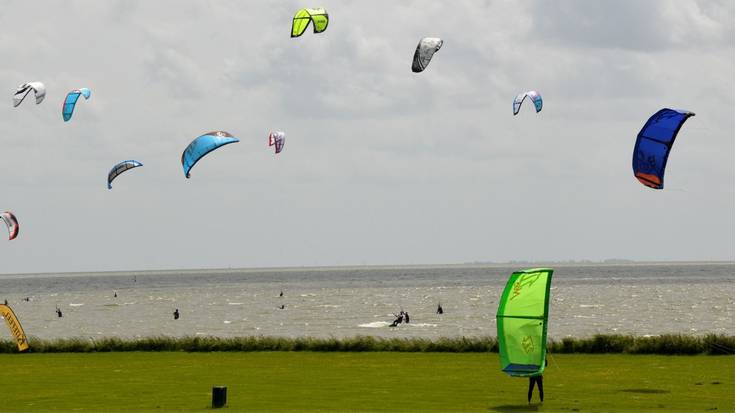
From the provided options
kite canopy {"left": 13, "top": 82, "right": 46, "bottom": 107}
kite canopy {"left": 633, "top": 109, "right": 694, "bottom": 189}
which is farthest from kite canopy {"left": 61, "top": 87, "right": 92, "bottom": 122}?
kite canopy {"left": 633, "top": 109, "right": 694, "bottom": 189}

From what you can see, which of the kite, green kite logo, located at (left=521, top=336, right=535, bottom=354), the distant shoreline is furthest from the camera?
the kite

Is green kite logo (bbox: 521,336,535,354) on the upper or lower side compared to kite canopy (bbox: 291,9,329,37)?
lower

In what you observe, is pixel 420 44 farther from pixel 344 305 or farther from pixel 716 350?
pixel 344 305

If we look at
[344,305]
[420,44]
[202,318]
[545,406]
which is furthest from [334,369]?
[344,305]

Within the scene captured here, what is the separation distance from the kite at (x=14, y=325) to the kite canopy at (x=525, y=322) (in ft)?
74.2

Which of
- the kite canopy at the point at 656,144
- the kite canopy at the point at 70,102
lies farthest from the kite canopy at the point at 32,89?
the kite canopy at the point at 656,144

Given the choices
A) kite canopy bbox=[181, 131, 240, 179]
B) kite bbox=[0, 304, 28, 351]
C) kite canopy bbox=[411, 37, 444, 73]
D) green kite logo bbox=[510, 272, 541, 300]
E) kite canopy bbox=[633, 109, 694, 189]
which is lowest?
kite bbox=[0, 304, 28, 351]

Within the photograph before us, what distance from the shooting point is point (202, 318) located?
113250mm

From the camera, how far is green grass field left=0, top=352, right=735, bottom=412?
26953 millimetres

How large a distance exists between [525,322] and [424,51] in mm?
24815

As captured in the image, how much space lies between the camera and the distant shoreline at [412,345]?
40.4 metres

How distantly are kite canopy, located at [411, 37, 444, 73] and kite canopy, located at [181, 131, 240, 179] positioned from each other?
27.7 ft

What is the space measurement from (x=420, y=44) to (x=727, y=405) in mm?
26020

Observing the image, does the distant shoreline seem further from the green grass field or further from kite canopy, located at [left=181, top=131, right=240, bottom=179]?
kite canopy, located at [left=181, top=131, right=240, bottom=179]
